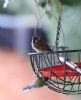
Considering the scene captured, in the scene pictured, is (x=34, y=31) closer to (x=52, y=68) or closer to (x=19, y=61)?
(x=19, y=61)

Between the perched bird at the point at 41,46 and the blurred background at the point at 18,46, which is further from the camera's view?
the blurred background at the point at 18,46

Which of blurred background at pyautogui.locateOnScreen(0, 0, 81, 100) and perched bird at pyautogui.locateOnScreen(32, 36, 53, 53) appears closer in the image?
perched bird at pyautogui.locateOnScreen(32, 36, 53, 53)

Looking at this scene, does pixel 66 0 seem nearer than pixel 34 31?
Yes

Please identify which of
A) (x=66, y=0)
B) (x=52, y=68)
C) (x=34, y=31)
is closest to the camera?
(x=52, y=68)

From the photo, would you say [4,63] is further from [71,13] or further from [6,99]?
[71,13]

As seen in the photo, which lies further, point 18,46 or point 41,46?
point 18,46

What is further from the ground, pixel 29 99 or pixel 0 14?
pixel 0 14

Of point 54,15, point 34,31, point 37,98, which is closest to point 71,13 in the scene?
point 54,15

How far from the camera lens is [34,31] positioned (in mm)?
1626

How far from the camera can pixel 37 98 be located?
172 centimetres

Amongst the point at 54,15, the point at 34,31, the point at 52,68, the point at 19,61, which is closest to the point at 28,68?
the point at 19,61

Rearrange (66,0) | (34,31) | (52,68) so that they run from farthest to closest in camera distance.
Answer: (34,31), (66,0), (52,68)

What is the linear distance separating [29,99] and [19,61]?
0.63ft

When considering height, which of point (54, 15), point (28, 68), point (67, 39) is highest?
point (54, 15)
